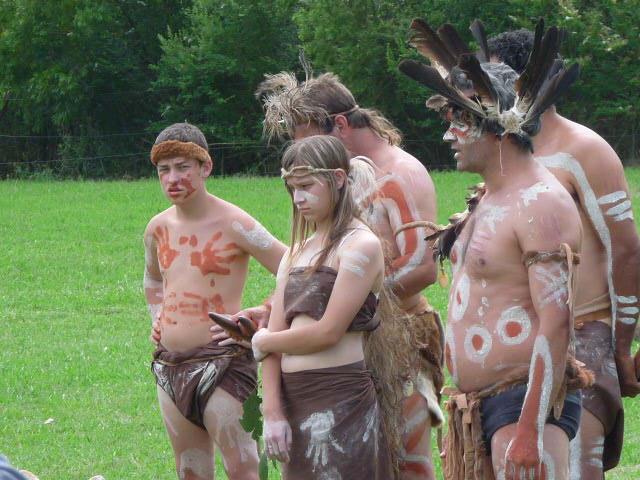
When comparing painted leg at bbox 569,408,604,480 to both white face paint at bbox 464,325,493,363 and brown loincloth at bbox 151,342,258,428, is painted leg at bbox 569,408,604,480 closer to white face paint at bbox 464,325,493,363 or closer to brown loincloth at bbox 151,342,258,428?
white face paint at bbox 464,325,493,363

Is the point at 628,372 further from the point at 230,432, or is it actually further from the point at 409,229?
the point at 230,432

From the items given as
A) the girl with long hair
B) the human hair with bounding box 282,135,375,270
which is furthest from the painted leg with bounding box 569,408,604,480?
the human hair with bounding box 282,135,375,270

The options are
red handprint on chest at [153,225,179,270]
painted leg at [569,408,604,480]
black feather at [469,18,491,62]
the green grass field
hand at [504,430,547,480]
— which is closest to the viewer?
hand at [504,430,547,480]

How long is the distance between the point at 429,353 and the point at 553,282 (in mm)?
1183

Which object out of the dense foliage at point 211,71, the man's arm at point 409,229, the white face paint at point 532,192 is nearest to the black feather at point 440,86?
the white face paint at point 532,192

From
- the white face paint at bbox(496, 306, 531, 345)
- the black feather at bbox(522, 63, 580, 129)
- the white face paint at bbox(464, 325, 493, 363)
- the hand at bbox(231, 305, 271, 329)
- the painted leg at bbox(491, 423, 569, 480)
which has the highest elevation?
the black feather at bbox(522, 63, 580, 129)

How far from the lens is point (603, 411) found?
3.91 metres

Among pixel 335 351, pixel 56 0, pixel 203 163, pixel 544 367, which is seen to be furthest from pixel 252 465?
pixel 56 0

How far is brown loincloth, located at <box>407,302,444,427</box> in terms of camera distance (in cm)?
425

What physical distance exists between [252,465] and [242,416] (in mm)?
235

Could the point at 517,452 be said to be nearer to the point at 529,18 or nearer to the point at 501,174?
the point at 501,174

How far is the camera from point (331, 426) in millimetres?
3557

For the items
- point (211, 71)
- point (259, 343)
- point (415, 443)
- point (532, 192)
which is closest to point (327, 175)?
point (259, 343)

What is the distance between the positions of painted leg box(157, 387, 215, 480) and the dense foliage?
Result: 21388mm
